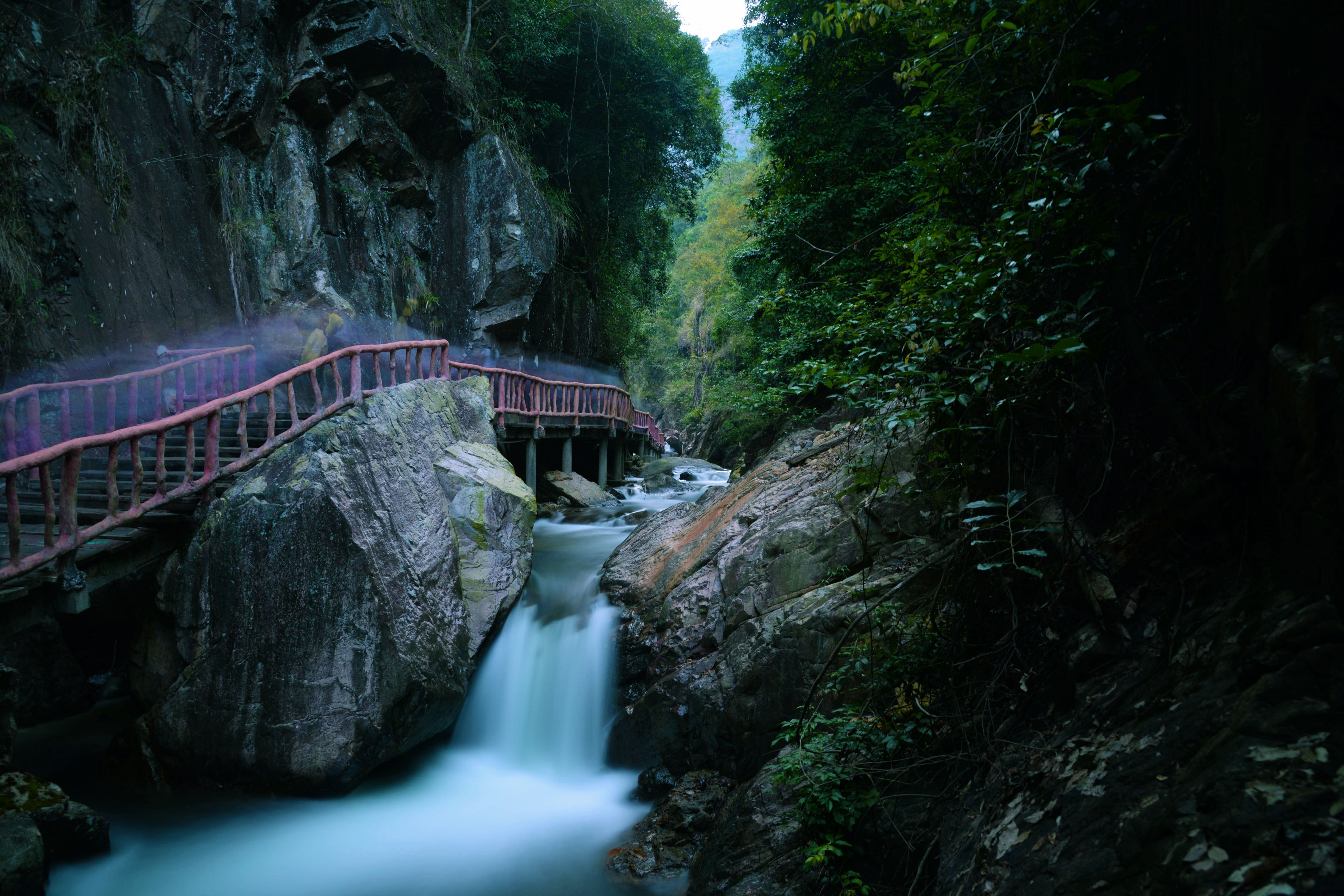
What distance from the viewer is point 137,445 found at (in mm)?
5398

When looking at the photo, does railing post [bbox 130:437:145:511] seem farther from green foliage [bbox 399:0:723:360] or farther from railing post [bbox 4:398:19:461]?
green foliage [bbox 399:0:723:360]

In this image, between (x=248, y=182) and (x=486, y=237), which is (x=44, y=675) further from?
(x=486, y=237)

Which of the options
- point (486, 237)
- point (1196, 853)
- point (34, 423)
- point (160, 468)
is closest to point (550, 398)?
point (486, 237)

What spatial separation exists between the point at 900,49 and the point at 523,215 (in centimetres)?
1037

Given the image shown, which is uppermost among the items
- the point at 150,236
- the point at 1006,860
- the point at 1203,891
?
the point at 150,236

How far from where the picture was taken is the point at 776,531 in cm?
592

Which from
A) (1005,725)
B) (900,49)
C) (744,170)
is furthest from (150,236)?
(744,170)

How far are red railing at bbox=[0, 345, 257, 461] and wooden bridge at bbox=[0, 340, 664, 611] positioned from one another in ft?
0.07

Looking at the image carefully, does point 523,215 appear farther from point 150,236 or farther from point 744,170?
point 744,170

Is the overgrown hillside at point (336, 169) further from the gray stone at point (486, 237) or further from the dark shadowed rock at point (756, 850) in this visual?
the dark shadowed rock at point (756, 850)

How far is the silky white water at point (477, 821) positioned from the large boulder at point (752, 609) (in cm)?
51

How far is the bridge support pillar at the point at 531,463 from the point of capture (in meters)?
15.4

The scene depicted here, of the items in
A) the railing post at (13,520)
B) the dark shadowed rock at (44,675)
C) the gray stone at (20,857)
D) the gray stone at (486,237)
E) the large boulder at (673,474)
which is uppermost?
the gray stone at (486,237)

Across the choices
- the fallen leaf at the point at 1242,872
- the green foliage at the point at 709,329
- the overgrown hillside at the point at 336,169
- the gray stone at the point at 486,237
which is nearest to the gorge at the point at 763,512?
the fallen leaf at the point at 1242,872
